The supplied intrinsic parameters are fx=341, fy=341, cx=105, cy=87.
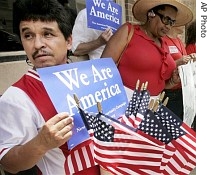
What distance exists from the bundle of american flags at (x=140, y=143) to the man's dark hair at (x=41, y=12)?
0.43 metres

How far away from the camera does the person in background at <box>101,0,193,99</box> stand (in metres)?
2.34

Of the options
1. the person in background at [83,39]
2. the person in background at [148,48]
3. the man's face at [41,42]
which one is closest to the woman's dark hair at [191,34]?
the person in background at [148,48]

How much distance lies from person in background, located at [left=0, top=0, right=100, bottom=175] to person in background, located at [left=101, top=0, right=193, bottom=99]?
0.87 meters

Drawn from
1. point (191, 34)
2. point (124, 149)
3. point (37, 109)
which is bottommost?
point (124, 149)

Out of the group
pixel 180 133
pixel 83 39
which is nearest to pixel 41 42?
pixel 180 133

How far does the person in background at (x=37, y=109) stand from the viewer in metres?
1.18

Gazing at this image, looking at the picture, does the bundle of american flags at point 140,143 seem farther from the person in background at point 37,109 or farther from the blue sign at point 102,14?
the blue sign at point 102,14

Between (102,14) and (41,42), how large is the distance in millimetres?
1203

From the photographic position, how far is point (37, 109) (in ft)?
4.27

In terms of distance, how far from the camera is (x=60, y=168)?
1.37 m

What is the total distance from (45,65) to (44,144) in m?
0.37

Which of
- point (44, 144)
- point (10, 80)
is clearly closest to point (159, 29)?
point (10, 80)

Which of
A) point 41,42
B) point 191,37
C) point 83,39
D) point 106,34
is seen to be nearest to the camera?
point 41,42

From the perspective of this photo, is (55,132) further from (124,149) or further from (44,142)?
(124,149)
